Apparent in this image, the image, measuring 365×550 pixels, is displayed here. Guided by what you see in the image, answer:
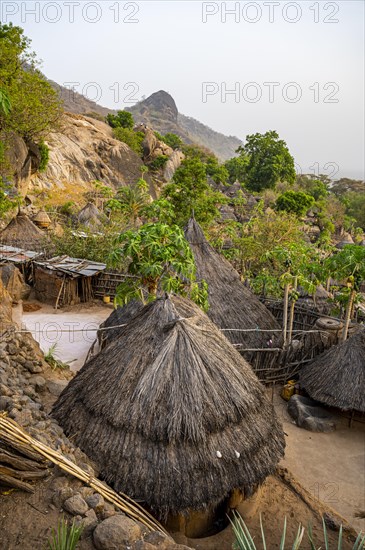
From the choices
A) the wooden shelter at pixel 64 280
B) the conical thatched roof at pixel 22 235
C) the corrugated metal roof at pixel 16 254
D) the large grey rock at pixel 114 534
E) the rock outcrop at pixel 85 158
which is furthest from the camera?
the rock outcrop at pixel 85 158

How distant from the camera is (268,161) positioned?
139 feet

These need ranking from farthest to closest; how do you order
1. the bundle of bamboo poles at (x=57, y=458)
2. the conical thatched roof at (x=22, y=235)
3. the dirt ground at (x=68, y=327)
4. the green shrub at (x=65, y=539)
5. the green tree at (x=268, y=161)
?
1. the green tree at (x=268, y=161)
2. the conical thatched roof at (x=22, y=235)
3. the dirt ground at (x=68, y=327)
4. the bundle of bamboo poles at (x=57, y=458)
5. the green shrub at (x=65, y=539)

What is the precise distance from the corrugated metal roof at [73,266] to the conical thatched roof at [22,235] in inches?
111

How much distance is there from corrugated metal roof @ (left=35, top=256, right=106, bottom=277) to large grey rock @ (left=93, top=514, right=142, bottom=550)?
11561 millimetres

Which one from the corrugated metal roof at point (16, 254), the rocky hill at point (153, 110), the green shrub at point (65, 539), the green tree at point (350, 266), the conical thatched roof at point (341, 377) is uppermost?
the rocky hill at point (153, 110)

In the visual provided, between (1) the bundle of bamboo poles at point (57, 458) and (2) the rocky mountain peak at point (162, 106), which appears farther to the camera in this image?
(2) the rocky mountain peak at point (162, 106)

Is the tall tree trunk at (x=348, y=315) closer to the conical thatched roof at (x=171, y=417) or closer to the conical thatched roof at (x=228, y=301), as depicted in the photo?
the conical thatched roof at (x=228, y=301)

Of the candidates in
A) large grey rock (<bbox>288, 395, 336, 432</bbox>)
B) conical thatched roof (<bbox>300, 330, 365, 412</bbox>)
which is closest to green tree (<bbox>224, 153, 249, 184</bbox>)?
conical thatched roof (<bbox>300, 330, 365, 412</bbox>)

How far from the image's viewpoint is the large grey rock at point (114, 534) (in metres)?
3.17

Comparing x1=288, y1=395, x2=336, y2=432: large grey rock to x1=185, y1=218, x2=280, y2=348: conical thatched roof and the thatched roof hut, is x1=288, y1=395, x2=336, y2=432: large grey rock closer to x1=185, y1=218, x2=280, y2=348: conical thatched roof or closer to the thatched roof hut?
x1=185, y1=218, x2=280, y2=348: conical thatched roof

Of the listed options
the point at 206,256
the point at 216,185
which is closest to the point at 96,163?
the point at 216,185

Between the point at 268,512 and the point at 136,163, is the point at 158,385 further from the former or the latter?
the point at 136,163

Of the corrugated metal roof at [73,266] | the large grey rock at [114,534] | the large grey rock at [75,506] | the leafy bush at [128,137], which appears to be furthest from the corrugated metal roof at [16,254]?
the leafy bush at [128,137]

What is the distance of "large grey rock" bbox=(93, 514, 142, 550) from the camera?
3.17 metres
